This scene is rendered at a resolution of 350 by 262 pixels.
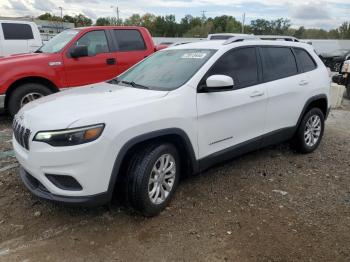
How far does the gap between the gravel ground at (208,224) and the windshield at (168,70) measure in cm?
125

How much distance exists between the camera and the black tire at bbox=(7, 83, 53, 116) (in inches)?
270

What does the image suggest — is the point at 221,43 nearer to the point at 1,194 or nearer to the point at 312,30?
the point at 1,194

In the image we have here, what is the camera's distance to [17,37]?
1086cm

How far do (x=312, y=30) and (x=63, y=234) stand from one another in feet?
254

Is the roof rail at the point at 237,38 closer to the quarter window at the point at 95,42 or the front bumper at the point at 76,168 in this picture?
the front bumper at the point at 76,168

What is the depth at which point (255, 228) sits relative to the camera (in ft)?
11.9

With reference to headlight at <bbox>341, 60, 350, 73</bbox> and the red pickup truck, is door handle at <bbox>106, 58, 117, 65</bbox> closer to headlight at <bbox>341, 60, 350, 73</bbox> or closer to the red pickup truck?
the red pickup truck

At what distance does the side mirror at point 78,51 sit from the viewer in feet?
23.5

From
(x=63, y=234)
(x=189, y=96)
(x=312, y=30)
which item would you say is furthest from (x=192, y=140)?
(x=312, y=30)

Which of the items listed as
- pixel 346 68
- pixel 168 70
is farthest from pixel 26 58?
pixel 346 68

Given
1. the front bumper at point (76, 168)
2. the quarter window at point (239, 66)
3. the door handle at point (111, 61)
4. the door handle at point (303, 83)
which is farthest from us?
the door handle at point (111, 61)

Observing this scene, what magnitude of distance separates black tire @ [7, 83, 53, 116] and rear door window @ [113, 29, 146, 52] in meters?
1.85

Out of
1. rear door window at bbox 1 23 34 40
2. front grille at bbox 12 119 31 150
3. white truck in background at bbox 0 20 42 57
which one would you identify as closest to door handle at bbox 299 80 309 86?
front grille at bbox 12 119 31 150

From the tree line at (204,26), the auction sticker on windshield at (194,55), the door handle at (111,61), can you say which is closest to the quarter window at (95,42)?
the door handle at (111,61)
